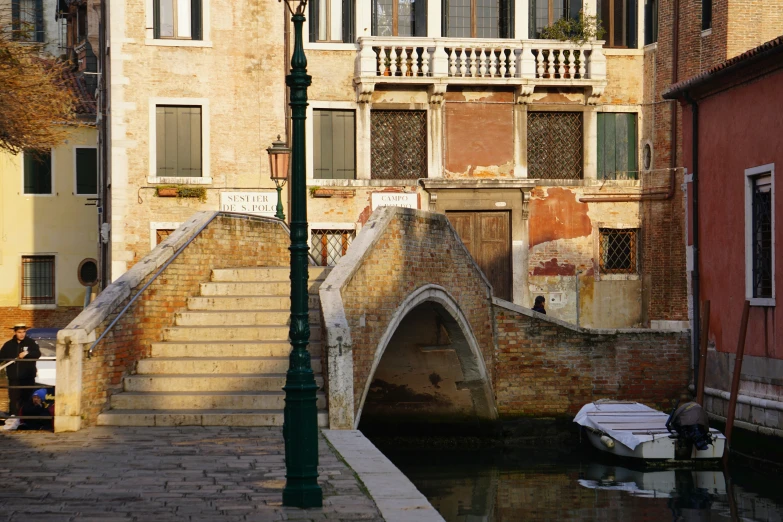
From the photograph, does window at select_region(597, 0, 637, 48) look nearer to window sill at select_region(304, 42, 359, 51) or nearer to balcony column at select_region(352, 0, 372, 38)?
balcony column at select_region(352, 0, 372, 38)

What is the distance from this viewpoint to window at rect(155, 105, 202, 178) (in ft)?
72.2

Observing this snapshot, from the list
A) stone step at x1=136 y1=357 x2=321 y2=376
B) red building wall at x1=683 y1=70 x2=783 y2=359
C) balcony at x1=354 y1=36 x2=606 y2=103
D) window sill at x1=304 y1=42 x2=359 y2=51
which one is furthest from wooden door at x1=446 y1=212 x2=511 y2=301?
stone step at x1=136 y1=357 x2=321 y2=376

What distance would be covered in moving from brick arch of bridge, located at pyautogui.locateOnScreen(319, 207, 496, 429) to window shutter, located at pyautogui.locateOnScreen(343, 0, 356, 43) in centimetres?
721

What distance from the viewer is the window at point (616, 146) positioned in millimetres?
22797

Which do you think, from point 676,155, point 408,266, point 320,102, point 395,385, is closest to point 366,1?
point 320,102

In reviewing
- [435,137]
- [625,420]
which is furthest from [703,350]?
[435,137]

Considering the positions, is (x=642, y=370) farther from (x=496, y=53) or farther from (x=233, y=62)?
(x=233, y=62)

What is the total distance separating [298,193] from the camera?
7477mm

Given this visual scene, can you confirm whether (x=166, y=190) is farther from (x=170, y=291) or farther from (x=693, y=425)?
(x=693, y=425)

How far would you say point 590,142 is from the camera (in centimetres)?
2267

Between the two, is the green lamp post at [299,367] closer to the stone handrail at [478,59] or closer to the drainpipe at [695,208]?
the drainpipe at [695,208]

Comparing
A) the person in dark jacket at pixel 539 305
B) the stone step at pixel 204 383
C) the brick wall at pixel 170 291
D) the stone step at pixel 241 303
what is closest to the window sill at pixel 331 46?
the person in dark jacket at pixel 539 305

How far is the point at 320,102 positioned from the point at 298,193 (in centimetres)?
1499

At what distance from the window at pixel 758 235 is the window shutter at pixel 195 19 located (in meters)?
11.2
